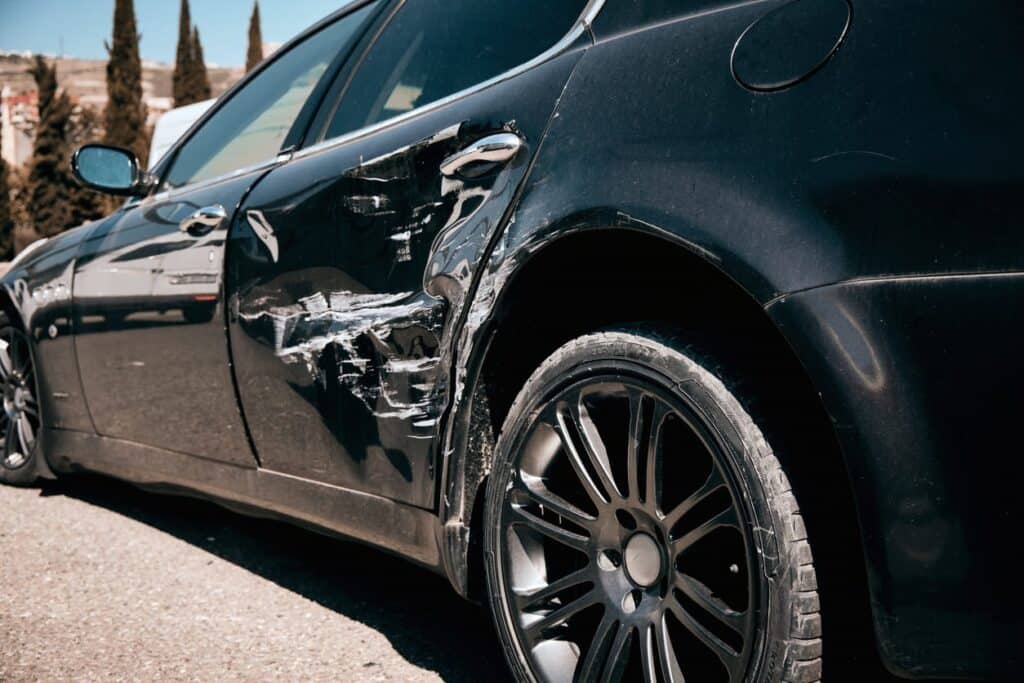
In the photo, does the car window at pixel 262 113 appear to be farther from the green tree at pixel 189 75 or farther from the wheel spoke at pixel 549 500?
the green tree at pixel 189 75

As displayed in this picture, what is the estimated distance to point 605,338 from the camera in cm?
162

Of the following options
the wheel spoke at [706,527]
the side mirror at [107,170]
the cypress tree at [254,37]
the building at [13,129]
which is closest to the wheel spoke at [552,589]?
the wheel spoke at [706,527]

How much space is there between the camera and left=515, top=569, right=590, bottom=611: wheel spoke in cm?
168

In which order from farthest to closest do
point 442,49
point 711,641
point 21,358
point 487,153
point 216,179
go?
point 21,358, point 216,179, point 442,49, point 487,153, point 711,641

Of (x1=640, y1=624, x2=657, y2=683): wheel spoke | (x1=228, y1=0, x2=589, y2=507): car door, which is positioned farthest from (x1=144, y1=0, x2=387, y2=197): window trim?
(x1=640, y1=624, x2=657, y2=683): wheel spoke

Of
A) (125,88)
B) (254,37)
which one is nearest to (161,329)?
(125,88)

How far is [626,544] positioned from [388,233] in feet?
2.84

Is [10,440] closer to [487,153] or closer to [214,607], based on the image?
[214,607]

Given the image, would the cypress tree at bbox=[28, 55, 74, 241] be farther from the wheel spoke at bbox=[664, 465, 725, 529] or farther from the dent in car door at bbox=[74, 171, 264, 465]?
the wheel spoke at bbox=[664, 465, 725, 529]

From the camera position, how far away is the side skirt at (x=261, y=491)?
6.80 ft

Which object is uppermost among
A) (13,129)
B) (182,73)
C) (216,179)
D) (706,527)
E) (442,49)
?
(182,73)

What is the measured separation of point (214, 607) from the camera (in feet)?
8.88

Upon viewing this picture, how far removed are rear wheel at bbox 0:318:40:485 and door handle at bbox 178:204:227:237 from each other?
4.49ft

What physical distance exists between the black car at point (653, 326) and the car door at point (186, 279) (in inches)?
1.0
